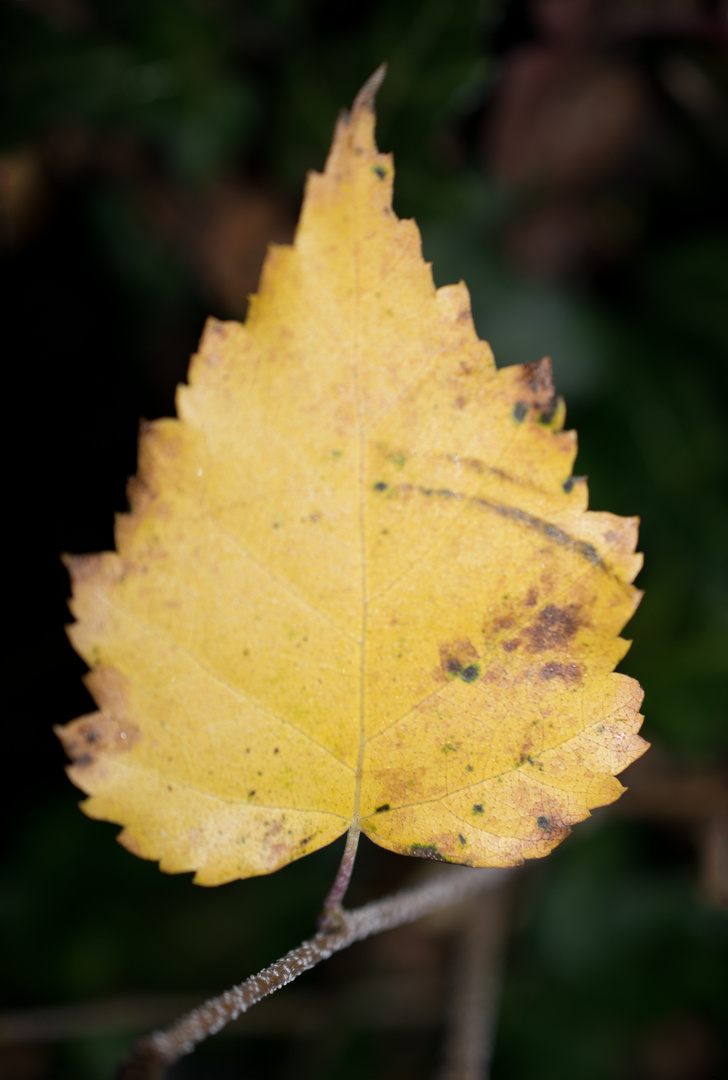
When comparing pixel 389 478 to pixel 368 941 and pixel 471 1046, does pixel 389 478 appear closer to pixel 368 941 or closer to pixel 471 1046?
pixel 471 1046

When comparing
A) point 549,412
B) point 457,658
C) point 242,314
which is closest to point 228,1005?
point 457,658

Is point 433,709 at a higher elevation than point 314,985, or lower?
A: higher

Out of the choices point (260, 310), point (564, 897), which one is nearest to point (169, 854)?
point (260, 310)

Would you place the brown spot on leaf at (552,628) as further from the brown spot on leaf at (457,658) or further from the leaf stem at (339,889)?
the leaf stem at (339,889)

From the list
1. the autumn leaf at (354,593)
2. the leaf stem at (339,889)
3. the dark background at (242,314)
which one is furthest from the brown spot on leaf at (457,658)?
the dark background at (242,314)

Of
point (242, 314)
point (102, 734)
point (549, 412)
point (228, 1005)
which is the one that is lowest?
point (228, 1005)

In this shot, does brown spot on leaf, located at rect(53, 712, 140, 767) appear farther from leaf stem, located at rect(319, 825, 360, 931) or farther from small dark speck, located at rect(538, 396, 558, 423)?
small dark speck, located at rect(538, 396, 558, 423)

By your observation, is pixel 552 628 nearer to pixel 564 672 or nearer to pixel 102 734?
pixel 564 672
